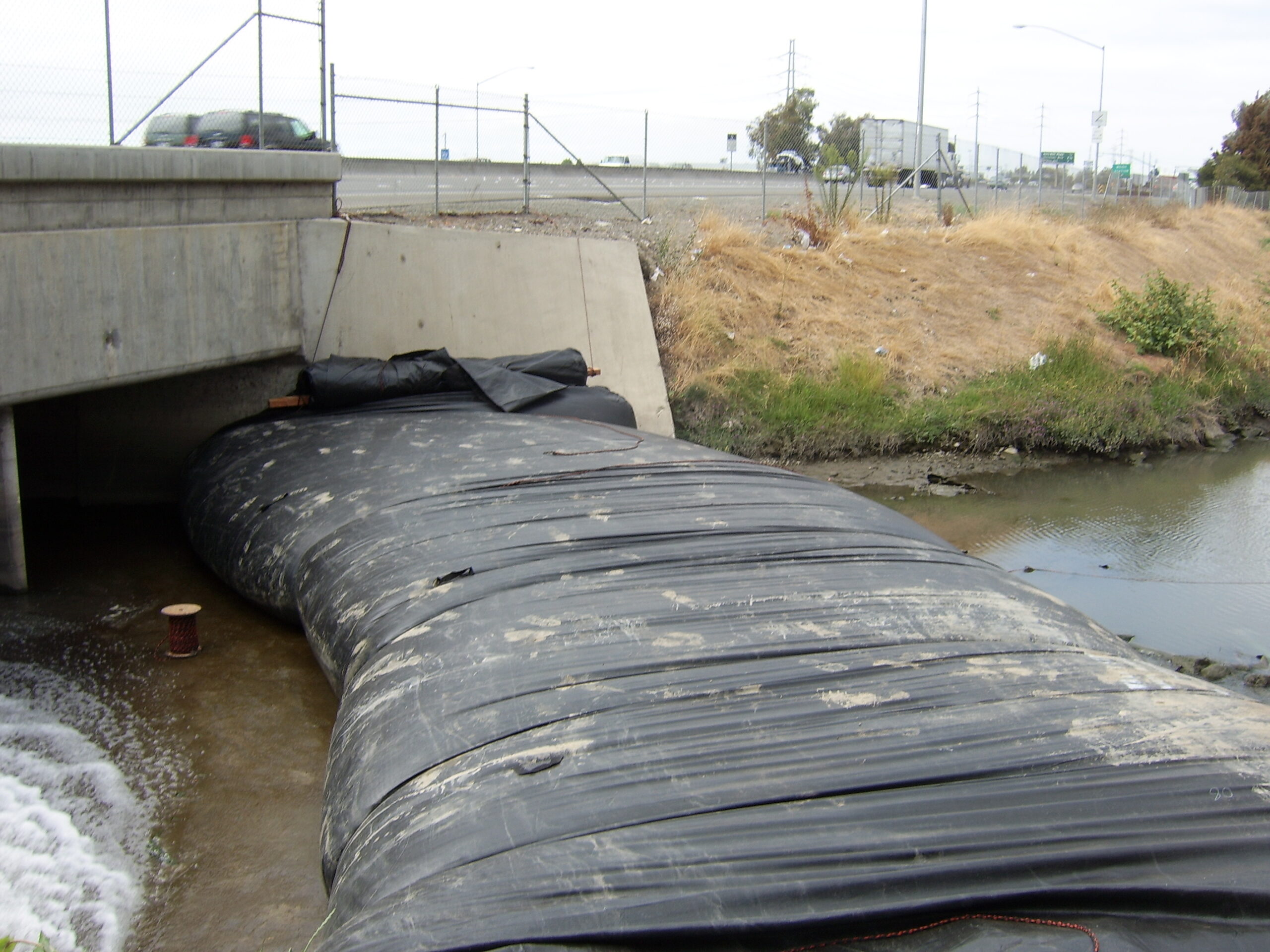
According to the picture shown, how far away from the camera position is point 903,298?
11828 millimetres

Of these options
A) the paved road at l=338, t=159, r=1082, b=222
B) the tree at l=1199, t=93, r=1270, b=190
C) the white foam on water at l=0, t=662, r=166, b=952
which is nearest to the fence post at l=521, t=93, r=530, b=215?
the paved road at l=338, t=159, r=1082, b=222

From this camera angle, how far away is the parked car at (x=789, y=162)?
15758mm

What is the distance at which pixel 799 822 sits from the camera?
203 centimetres

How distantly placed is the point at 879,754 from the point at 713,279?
28.6 ft

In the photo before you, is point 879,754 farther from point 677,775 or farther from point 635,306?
point 635,306

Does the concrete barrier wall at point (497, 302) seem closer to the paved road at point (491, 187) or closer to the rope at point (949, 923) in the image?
the paved road at point (491, 187)

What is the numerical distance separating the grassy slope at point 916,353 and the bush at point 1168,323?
176 mm

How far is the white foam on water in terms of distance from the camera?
2.76m

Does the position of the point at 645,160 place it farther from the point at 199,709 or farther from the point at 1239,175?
the point at 1239,175

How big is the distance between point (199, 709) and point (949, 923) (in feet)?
10.7

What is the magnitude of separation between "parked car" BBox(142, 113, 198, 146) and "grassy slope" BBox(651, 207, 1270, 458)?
4399mm

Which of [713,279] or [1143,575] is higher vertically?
[713,279]

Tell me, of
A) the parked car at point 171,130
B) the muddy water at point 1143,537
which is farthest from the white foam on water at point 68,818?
the muddy water at point 1143,537

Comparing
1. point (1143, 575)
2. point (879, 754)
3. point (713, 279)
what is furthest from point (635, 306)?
point (879, 754)
